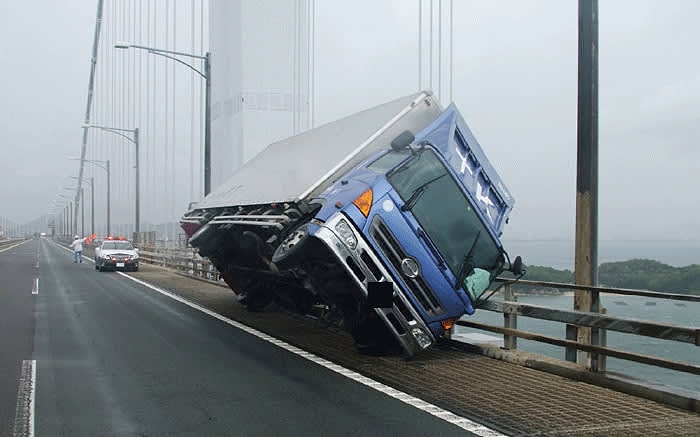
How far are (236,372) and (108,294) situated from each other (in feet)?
38.9

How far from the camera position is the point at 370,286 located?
7.67 metres

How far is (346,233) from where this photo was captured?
764 centimetres

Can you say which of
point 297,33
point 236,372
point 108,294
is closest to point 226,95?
point 297,33

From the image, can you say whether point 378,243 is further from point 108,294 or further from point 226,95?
point 226,95

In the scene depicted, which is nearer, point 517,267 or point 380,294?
point 380,294

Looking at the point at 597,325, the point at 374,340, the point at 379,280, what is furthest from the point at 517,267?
the point at 374,340

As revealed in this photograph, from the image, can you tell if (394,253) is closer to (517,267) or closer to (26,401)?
(517,267)

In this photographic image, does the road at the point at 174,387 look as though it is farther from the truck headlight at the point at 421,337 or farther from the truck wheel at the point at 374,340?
the truck headlight at the point at 421,337

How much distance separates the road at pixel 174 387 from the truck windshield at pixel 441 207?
1989mm

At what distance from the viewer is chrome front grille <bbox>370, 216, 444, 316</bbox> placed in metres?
7.80

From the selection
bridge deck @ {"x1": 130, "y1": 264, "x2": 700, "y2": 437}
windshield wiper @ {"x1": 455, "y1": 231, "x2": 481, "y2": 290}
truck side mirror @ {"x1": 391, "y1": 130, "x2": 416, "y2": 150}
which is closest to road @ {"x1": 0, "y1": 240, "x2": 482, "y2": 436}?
bridge deck @ {"x1": 130, "y1": 264, "x2": 700, "y2": 437}

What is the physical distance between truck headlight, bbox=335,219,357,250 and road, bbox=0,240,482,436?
1494 millimetres

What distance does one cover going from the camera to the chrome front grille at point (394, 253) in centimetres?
780

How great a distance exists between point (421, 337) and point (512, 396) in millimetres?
1407
